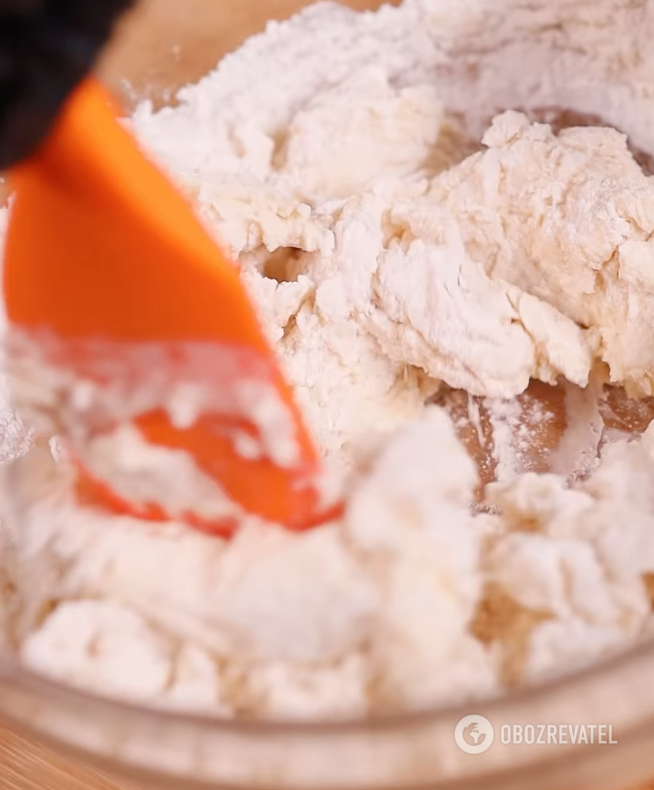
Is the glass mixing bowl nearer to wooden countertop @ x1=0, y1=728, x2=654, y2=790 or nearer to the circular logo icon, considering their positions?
the circular logo icon

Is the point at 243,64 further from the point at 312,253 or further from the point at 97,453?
the point at 97,453

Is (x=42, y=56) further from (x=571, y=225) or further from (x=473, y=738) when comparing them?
(x=571, y=225)

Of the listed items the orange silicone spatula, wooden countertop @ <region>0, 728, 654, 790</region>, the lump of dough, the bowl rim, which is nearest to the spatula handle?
the orange silicone spatula

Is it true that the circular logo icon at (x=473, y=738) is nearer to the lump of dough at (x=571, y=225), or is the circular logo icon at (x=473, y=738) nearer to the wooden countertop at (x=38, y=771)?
the wooden countertop at (x=38, y=771)

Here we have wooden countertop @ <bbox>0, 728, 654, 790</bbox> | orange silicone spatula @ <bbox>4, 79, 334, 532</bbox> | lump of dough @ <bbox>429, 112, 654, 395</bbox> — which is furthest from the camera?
lump of dough @ <bbox>429, 112, 654, 395</bbox>

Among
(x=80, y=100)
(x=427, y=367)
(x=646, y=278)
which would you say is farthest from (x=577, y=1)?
(x=80, y=100)

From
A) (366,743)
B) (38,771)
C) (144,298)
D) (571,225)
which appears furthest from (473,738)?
(571,225)

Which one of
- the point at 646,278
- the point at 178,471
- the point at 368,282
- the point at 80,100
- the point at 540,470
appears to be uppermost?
the point at 80,100
